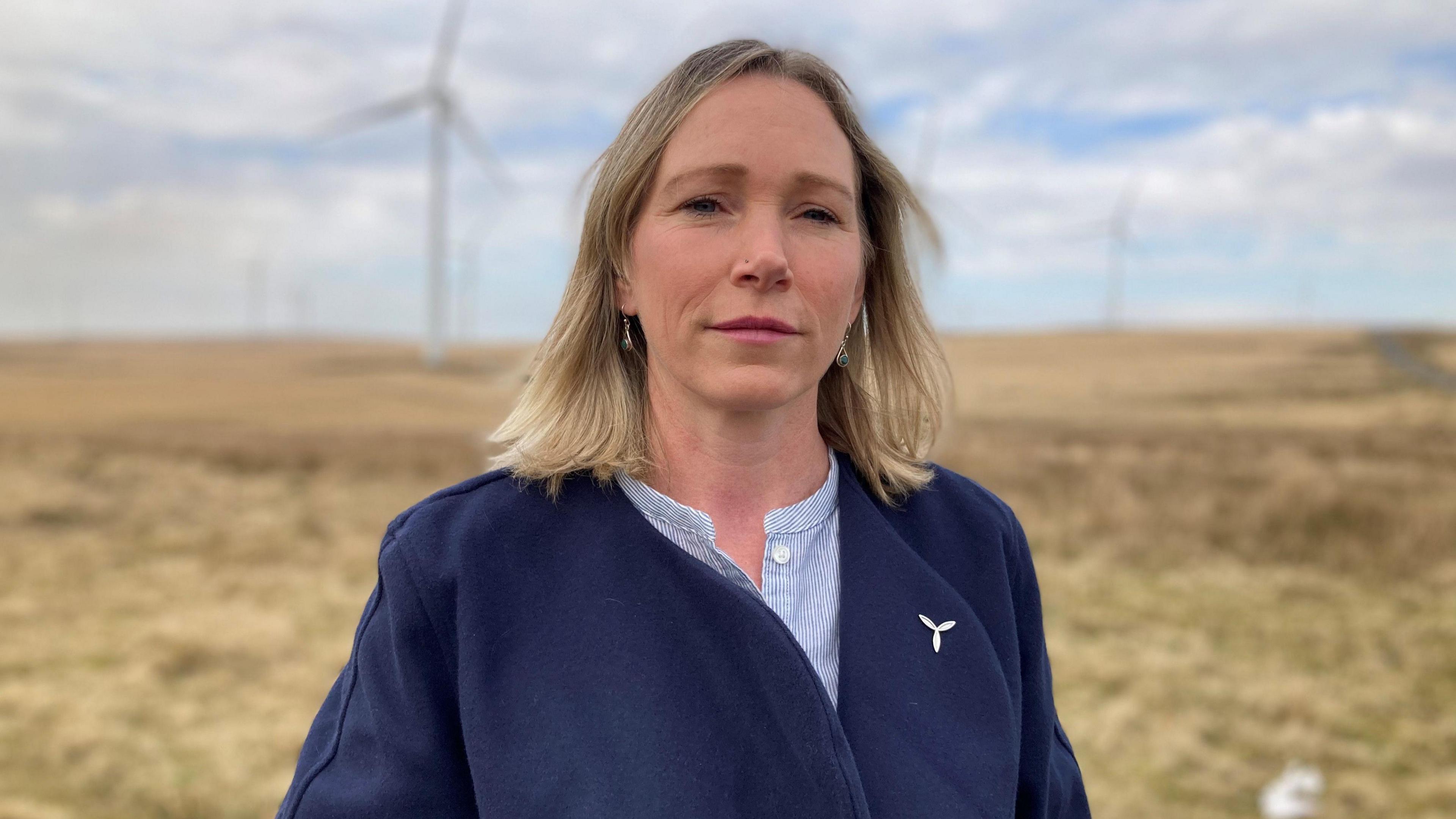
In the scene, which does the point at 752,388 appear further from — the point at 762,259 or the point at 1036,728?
the point at 1036,728

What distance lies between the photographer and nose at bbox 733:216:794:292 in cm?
215

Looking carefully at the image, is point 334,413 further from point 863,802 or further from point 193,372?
point 863,802

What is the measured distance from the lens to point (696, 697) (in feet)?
6.79

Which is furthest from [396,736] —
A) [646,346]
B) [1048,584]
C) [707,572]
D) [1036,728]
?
[1048,584]

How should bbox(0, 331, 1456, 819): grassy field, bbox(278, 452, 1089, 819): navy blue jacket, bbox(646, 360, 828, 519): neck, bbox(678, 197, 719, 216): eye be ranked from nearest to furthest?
bbox(278, 452, 1089, 819): navy blue jacket < bbox(678, 197, 719, 216): eye < bbox(646, 360, 828, 519): neck < bbox(0, 331, 1456, 819): grassy field

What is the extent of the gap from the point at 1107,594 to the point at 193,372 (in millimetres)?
45545

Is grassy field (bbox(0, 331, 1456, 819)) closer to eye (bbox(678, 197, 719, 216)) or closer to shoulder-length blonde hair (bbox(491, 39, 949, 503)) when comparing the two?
shoulder-length blonde hair (bbox(491, 39, 949, 503))

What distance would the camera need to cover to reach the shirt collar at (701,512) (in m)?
2.30

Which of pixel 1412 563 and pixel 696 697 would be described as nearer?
pixel 696 697

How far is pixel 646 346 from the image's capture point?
2.68 m

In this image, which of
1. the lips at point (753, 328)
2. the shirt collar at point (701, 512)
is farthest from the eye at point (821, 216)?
the shirt collar at point (701, 512)

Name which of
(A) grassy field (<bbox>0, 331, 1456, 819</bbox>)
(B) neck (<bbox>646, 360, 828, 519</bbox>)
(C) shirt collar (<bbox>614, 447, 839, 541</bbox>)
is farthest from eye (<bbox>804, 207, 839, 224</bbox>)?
(A) grassy field (<bbox>0, 331, 1456, 819</bbox>)

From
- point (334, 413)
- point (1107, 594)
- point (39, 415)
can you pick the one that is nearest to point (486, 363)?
point (334, 413)

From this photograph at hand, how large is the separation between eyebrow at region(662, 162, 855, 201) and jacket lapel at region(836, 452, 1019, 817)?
79 centimetres
